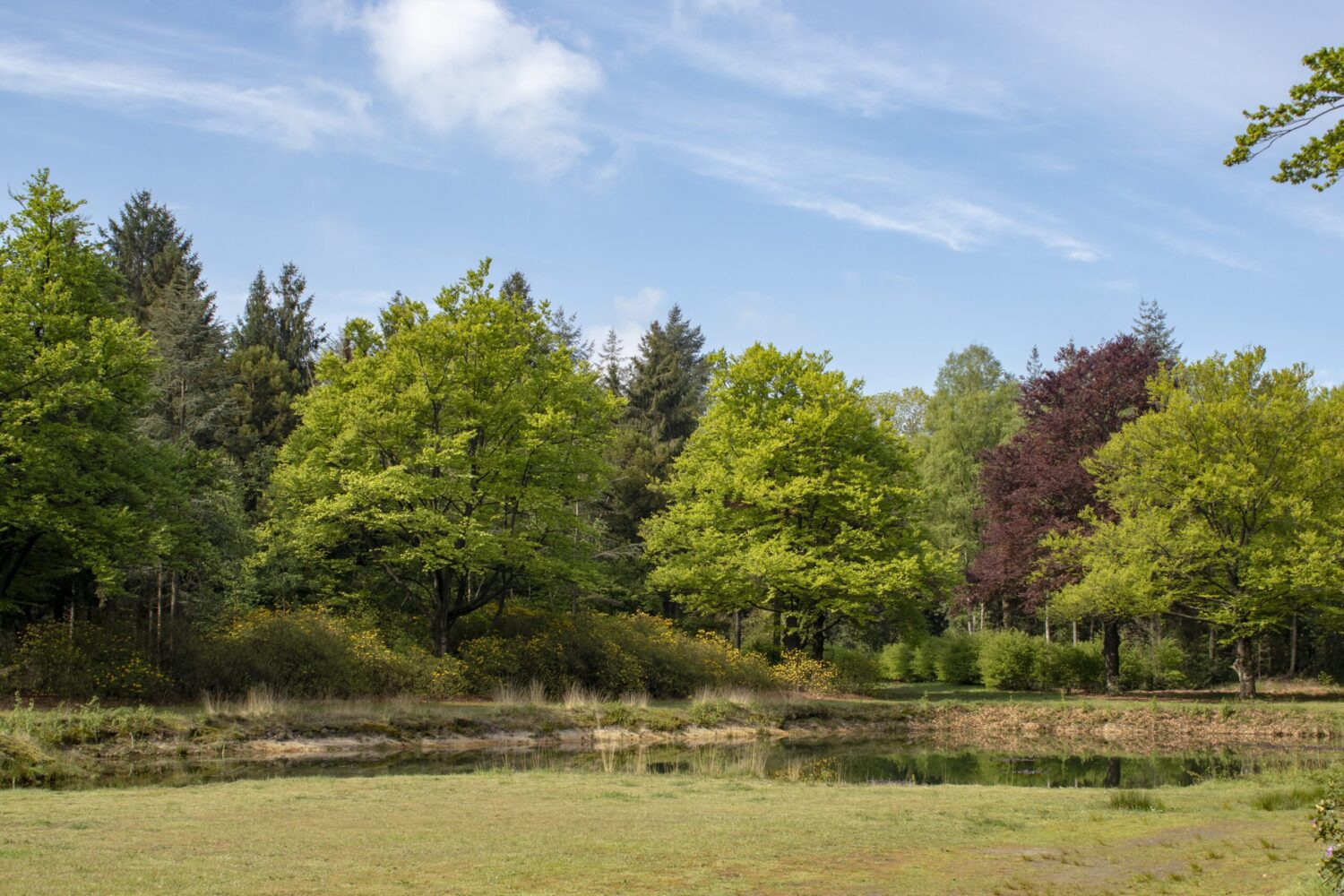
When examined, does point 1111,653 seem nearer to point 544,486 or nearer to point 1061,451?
point 1061,451

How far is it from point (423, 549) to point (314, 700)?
6.18 m

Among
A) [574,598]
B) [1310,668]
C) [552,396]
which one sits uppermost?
[552,396]

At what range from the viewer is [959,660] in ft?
147

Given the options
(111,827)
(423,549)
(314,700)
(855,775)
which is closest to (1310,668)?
(855,775)

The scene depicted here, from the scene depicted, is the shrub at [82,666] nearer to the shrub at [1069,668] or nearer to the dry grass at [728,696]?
the dry grass at [728,696]

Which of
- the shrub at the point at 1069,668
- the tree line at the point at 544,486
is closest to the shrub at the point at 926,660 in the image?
the tree line at the point at 544,486

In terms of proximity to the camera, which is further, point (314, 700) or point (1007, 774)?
point (314, 700)

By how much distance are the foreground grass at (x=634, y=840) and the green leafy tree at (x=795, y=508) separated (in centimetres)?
2018

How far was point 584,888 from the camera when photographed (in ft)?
27.8

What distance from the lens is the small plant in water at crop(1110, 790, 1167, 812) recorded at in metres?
14.7

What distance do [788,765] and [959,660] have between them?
81.1ft

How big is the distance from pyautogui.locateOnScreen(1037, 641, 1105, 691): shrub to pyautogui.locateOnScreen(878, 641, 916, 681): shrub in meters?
8.25

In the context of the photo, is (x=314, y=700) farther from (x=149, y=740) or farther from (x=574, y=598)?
(x=574, y=598)

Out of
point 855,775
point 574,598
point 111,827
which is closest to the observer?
point 111,827
